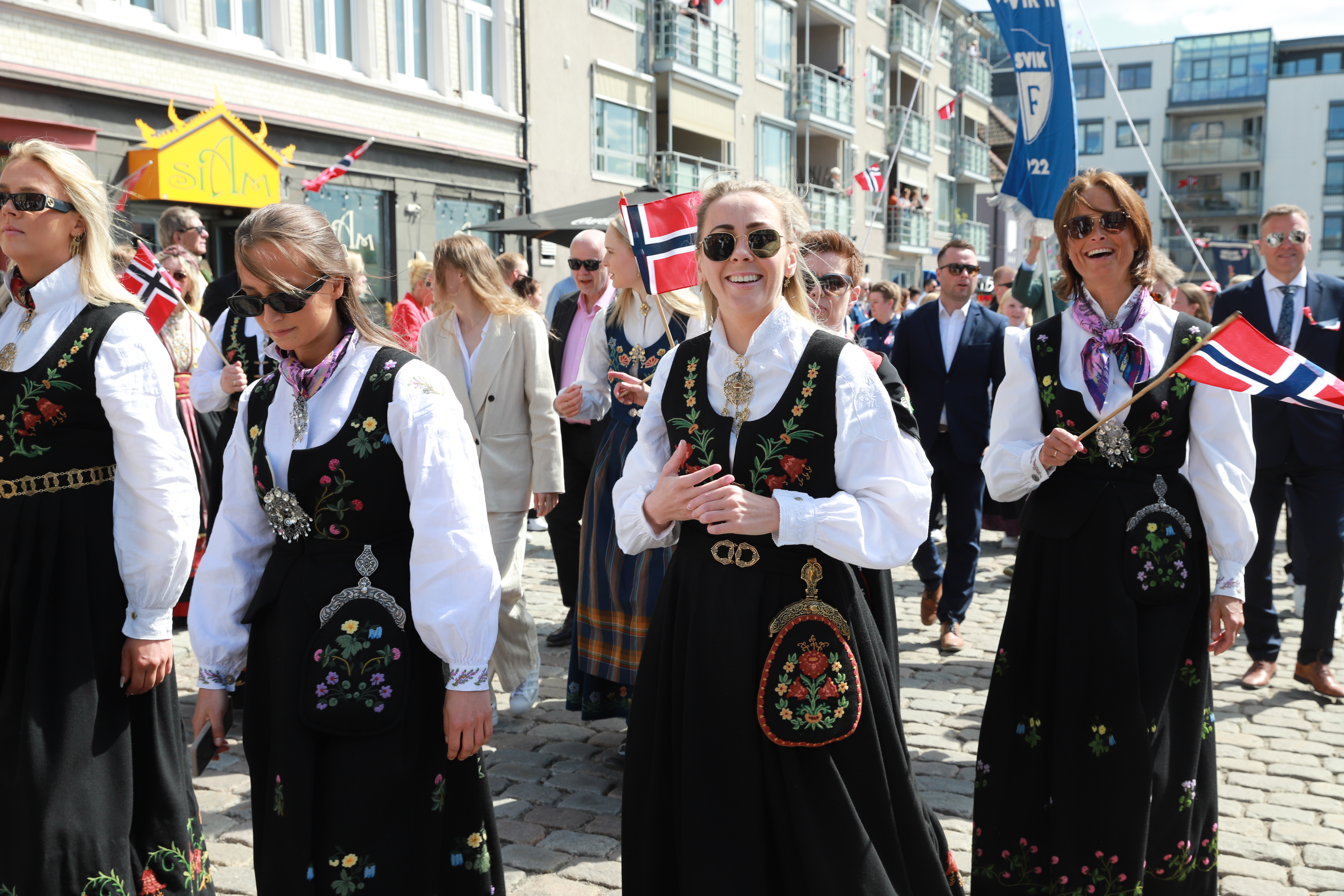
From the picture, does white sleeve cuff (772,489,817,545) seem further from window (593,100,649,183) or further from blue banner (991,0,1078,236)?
window (593,100,649,183)

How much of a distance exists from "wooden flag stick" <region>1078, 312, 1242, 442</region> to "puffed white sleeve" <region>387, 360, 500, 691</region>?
1.75m

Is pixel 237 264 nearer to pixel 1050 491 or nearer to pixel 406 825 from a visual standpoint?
pixel 406 825

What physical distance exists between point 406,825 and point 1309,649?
16.9ft

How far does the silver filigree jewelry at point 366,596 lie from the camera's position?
2523mm

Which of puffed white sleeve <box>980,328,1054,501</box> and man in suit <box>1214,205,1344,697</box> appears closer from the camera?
puffed white sleeve <box>980,328,1054,501</box>

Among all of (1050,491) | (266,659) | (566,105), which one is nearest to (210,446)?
(266,659)

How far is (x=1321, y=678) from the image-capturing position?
18.9ft

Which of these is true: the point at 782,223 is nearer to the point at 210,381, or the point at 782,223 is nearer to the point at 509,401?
the point at 509,401

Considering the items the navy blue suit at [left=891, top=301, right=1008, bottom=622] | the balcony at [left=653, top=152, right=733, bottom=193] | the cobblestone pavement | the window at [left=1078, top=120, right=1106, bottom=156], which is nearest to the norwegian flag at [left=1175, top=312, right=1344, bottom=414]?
the cobblestone pavement

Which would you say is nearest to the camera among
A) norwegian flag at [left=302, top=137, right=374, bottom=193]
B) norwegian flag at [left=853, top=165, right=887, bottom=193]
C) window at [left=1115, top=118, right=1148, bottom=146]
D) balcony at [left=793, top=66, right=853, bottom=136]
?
norwegian flag at [left=302, top=137, right=374, bottom=193]

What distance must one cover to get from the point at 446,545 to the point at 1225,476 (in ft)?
7.32

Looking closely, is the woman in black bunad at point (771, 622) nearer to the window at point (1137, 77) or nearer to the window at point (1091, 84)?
the window at point (1091, 84)

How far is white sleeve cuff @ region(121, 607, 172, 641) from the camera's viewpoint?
2926 mm

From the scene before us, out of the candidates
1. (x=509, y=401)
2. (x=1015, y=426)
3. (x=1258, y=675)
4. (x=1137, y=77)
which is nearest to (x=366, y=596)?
(x=1015, y=426)
